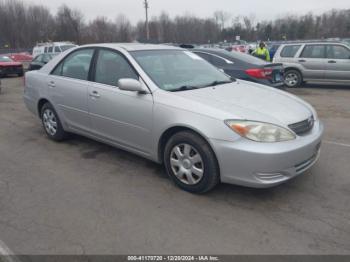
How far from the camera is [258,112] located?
11.1 feet

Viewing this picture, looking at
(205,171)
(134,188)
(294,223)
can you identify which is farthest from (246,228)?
(134,188)

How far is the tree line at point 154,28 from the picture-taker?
63.9m

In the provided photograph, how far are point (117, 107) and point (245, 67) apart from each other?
14.6 feet

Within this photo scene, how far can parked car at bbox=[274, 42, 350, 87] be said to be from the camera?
10891 mm

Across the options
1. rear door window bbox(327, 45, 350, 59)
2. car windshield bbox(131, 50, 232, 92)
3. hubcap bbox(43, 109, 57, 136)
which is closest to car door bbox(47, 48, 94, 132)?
hubcap bbox(43, 109, 57, 136)

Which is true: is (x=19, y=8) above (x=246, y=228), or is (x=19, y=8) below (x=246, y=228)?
above

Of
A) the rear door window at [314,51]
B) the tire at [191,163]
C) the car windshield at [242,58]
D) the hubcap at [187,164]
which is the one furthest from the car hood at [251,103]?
the rear door window at [314,51]

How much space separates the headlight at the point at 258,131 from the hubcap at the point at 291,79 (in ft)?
30.8

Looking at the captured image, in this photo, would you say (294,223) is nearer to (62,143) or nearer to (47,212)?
(47,212)

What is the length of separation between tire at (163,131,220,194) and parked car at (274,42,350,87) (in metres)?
9.28

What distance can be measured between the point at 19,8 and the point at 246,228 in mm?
83106

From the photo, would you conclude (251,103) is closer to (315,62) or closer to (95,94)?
(95,94)

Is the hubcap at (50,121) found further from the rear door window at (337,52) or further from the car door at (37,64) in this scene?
the car door at (37,64)

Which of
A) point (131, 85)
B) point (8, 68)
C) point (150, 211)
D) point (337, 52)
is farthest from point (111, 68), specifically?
point (8, 68)
